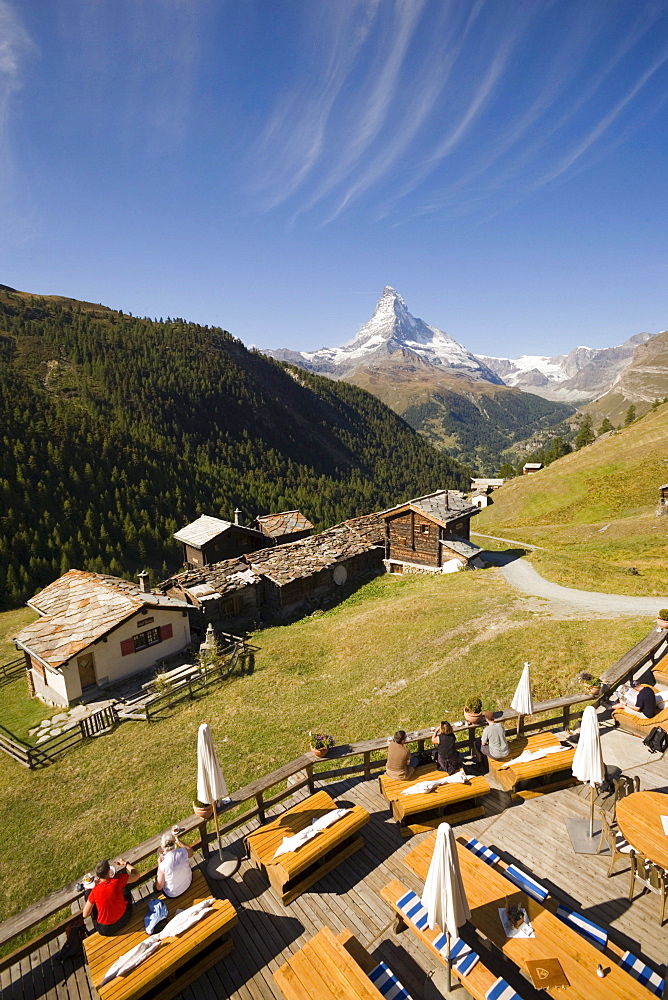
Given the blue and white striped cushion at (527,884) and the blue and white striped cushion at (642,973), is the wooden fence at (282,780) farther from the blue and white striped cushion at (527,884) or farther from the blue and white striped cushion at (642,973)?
the blue and white striped cushion at (642,973)

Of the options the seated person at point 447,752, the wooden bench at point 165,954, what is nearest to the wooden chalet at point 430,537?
the seated person at point 447,752

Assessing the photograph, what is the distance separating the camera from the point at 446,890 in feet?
22.1

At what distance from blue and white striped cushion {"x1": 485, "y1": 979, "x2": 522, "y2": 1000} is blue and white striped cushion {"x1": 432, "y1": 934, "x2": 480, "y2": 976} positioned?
0.39 meters

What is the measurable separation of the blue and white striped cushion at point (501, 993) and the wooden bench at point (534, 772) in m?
4.61

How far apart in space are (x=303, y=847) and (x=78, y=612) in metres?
27.8

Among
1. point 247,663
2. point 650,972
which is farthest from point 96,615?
point 650,972

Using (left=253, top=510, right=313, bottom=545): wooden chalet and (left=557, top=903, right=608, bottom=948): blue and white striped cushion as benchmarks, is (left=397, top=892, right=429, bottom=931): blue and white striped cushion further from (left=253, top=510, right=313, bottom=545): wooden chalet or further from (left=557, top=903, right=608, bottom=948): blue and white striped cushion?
(left=253, top=510, right=313, bottom=545): wooden chalet

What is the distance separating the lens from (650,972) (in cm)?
673

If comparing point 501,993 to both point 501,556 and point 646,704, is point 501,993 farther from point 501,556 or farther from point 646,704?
point 501,556

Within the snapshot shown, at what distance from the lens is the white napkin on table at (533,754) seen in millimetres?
11367

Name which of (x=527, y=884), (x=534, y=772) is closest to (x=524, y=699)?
(x=534, y=772)

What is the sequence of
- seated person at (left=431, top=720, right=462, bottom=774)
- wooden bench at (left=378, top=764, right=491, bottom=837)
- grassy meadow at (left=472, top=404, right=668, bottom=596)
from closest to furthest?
1. wooden bench at (left=378, top=764, right=491, bottom=837)
2. seated person at (left=431, top=720, right=462, bottom=774)
3. grassy meadow at (left=472, top=404, right=668, bottom=596)

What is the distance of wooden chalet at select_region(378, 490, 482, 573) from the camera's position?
4316 cm

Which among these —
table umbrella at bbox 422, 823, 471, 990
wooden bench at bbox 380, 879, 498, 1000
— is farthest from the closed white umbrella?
table umbrella at bbox 422, 823, 471, 990
